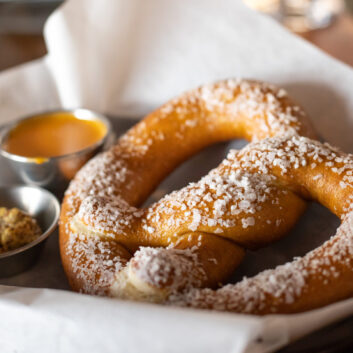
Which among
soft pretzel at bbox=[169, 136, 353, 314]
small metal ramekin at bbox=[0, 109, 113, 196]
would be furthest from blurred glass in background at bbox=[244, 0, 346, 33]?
soft pretzel at bbox=[169, 136, 353, 314]

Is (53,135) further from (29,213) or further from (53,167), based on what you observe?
(29,213)

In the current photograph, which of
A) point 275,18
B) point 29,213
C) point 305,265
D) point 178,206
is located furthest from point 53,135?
point 275,18

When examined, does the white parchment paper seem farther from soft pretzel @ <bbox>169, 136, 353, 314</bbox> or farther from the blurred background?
the blurred background

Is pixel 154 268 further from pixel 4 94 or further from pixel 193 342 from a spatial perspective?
pixel 4 94

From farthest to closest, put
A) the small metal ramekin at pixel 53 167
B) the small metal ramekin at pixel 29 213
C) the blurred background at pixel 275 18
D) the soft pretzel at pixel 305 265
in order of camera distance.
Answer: the blurred background at pixel 275 18 < the small metal ramekin at pixel 53 167 < the small metal ramekin at pixel 29 213 < the soft pretzel at pixel 305 265

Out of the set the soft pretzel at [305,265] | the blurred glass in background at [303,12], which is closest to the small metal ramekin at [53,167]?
the soft pretzel at [305,265]

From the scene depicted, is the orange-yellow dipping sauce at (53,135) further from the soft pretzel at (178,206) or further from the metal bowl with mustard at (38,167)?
the soft pretzel at (178,206)

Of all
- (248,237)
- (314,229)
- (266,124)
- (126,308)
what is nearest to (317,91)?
(266,124)
